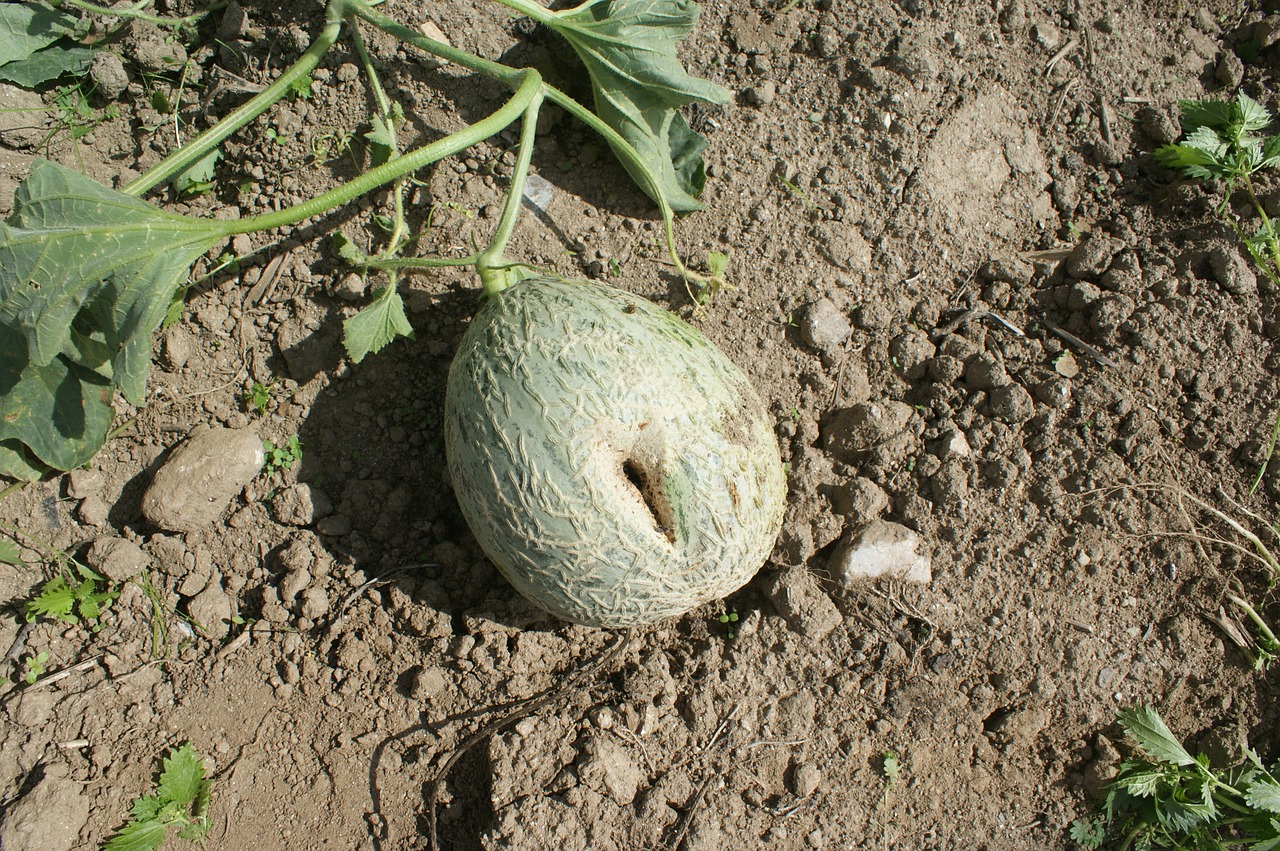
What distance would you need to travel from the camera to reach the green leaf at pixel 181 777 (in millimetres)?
2639

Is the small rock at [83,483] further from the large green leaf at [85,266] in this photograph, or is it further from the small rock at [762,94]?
the small rock at [762,94]

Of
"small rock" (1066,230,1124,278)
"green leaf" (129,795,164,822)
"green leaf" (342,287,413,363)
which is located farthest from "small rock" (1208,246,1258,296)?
"green leaf" (129,795,164,822)

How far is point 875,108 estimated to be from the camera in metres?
3.25

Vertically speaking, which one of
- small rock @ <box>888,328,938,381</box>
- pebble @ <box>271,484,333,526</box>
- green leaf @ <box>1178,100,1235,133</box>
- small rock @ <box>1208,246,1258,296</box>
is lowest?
pebble @ <box>271,484,333,526</box>

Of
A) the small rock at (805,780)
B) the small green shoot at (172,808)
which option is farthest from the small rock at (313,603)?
the small rock at (805,780)

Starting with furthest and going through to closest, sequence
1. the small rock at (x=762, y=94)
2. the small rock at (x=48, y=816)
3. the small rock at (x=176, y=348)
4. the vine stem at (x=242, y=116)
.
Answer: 1. the small rock at (x=762, y=94)
2. the small rock at (x=176, y=348)
3. the vine stem at (x=242, y=116)
4. the small rock at (x=48, y=816)

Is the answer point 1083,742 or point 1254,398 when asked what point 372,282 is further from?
point 1254,398

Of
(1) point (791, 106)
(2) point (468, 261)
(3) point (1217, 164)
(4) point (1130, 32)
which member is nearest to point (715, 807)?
(2) point (468, 261)

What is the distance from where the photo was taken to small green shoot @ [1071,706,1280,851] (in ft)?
8.61

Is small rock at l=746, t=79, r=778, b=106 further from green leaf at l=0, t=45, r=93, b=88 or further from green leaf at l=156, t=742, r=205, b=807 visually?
green leaf at l=156, t=742, r=205, b=807

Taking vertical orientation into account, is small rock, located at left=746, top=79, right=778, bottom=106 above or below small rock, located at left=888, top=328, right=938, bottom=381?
above

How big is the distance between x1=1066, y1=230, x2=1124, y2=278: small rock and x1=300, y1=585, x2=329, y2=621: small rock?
2.96 m

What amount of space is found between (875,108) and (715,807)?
2.59 meters

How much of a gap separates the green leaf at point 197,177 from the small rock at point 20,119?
557mm
